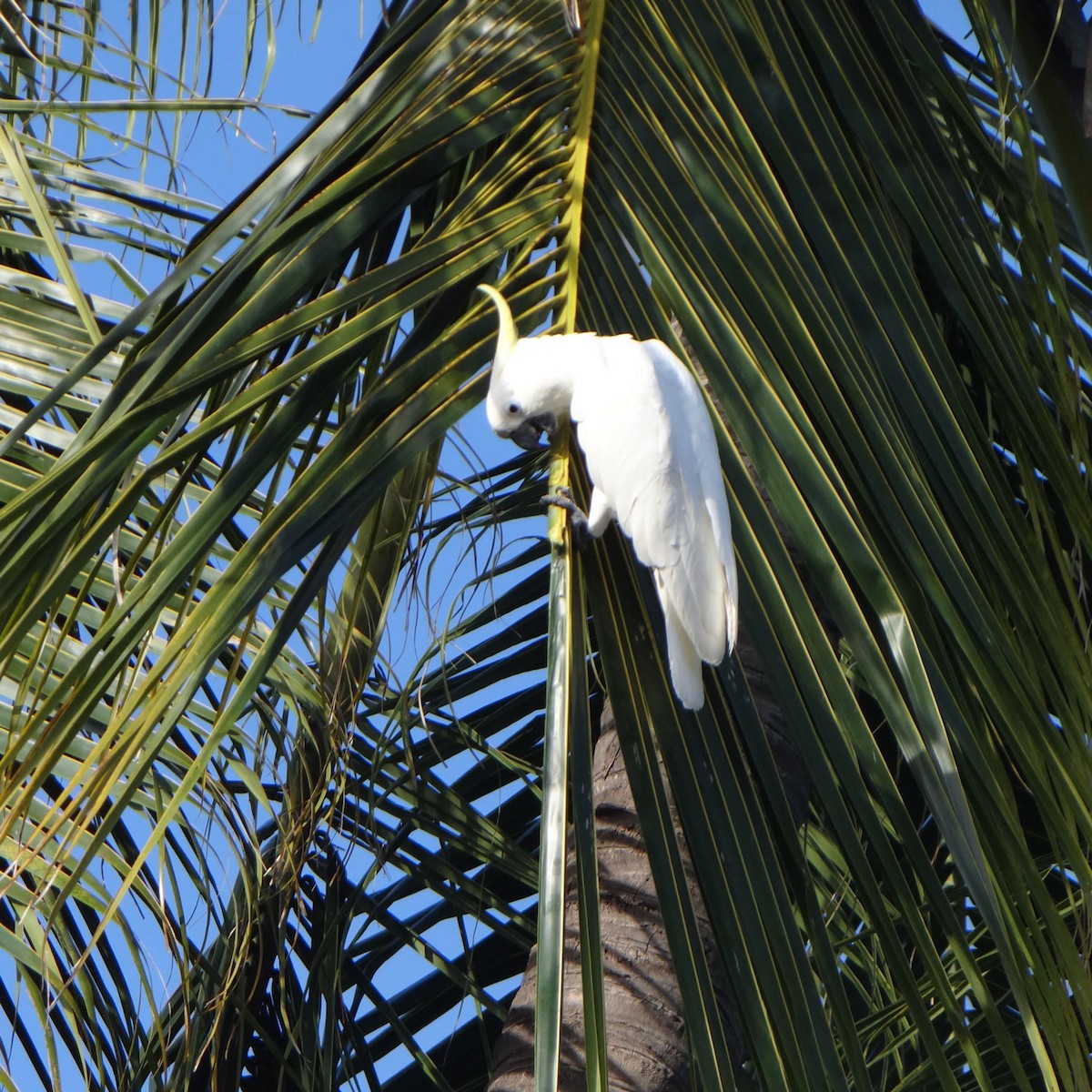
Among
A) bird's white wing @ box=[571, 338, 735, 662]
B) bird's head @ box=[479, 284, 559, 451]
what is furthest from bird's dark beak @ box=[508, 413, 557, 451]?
bird's white wing @ box=[571, 338, 735, 662]

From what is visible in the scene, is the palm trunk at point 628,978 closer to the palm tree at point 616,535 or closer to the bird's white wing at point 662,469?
the palm tree at point 616,535

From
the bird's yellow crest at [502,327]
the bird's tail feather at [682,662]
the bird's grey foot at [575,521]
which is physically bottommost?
the bird's tail feather at [682,662]

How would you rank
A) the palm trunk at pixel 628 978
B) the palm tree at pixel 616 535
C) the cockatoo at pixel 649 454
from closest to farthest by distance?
the palm tree at pixel 616 535
the cockatoo at pixel 649 454
the palm trunk at pixel 628 978

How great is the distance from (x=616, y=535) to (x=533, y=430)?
0.29m

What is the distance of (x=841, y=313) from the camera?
1199 millimetres

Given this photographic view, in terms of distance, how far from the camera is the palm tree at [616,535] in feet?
Result: 3.19

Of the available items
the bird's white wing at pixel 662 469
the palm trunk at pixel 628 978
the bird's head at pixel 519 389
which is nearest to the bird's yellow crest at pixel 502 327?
the bird's head at pixel 519 389

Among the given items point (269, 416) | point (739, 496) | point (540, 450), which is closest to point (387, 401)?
point (269, 416)

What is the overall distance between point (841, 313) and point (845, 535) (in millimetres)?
252

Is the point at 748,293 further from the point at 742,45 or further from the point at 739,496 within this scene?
the point at 742,45

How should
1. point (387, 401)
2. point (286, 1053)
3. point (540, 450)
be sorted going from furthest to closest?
point (540, 450), point (286, 1053), point (387, 401)

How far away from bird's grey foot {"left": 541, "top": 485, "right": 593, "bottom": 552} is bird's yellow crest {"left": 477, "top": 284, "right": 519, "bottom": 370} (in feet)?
0.52

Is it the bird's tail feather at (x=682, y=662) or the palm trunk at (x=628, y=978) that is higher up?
the bird's tail feather at (x=682, y=662)

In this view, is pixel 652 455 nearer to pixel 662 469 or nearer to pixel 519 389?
pixel 662 469
